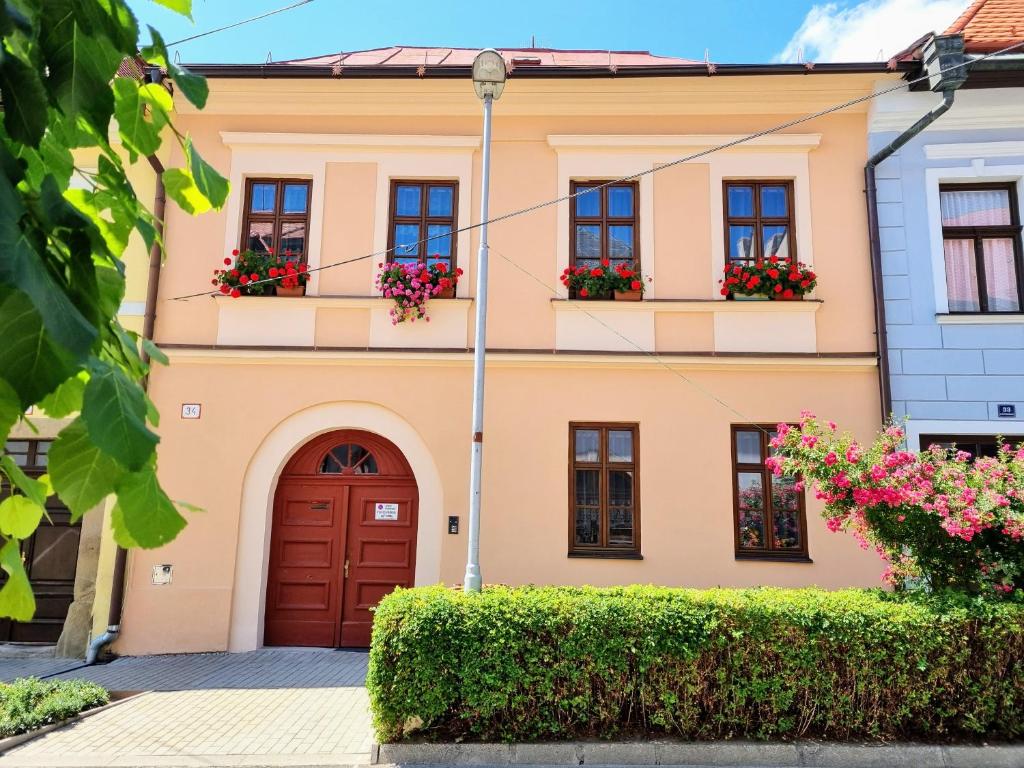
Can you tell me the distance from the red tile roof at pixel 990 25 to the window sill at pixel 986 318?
3301 millimetres

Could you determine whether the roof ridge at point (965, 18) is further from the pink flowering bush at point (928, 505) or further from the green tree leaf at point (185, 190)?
the green tree leaf at point (185, 190)

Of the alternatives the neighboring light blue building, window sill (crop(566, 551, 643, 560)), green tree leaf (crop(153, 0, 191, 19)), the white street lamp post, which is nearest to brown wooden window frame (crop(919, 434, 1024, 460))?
the neighboring light blue building

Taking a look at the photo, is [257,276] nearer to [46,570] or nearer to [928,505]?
[46,570]

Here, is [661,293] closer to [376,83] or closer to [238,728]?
[376,83]

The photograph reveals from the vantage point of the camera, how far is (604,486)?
29.6ft

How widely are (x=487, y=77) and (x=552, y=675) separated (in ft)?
18.9

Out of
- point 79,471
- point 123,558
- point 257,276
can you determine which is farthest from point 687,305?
point 79,471

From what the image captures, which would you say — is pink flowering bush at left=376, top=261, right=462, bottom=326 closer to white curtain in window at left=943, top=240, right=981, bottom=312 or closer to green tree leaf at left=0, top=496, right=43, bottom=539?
white curtain in window at left=943, top=240, right=981, bottom=312

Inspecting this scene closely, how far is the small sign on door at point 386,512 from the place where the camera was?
9297 mm

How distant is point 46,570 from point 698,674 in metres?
8.47

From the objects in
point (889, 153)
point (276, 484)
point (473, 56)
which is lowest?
point (276, 484)

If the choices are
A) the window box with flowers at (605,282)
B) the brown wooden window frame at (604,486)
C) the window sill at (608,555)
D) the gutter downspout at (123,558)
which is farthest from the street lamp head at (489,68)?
the window sill at (608,555)

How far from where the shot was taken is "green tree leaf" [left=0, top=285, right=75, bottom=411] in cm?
112

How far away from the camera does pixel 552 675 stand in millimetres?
5703
